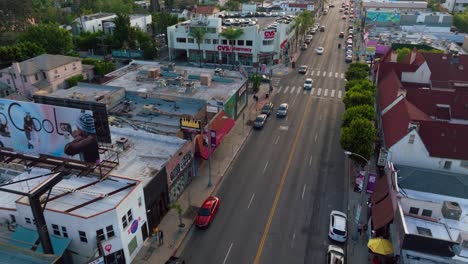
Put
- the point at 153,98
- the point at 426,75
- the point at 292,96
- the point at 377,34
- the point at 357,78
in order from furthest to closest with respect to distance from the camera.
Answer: the point at 377,34
the point at 292,96
the point at 357,78
the point at 426,75
the point at 153,98

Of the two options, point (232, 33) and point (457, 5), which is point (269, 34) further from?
point (457, 5)

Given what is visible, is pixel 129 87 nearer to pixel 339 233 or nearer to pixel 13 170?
pixel 13 170

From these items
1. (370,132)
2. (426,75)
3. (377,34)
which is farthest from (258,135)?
(377,34)

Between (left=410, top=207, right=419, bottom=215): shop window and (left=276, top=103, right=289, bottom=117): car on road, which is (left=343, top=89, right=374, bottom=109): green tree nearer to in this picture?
(left=276, top=103, right=289, bottom=117): car on road

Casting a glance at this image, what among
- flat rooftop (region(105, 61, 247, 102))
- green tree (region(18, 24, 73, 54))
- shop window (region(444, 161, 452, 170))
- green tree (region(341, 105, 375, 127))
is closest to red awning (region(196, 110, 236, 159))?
flat rooftop (region(105, 61, 247, 102))

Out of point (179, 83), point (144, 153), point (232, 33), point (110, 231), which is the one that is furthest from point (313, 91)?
point (110, 231)

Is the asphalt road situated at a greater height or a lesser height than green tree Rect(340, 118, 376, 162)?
lesser
